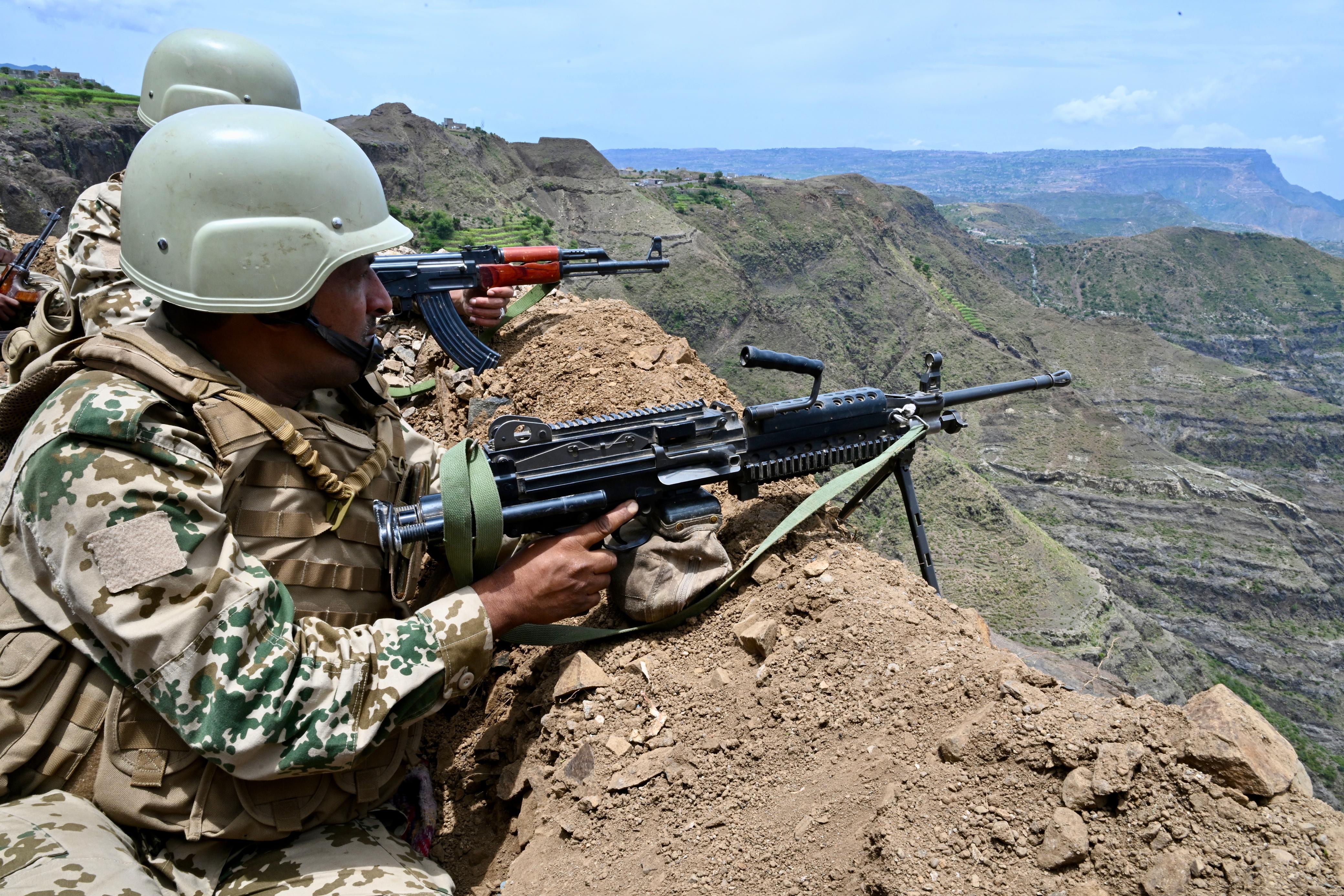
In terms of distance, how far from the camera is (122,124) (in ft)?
124

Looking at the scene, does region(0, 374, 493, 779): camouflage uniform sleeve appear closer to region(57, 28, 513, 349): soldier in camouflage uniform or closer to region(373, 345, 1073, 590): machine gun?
region(373, 345, 1073, 590): machine gun

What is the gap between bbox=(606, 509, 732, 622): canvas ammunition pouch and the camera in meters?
3.37

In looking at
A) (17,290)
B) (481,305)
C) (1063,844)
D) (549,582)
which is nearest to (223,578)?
(549,582)

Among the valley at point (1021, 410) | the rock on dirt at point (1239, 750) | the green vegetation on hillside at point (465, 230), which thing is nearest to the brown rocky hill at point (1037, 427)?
the valley at point (1021, 410)

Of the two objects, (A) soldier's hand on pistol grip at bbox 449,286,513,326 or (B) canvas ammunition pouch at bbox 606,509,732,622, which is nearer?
(B) canvas ammunition pouch at bbox 606,509,732,622

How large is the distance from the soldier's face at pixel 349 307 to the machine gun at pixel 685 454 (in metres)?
0.50

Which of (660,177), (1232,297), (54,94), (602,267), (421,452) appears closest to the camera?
(421,452)

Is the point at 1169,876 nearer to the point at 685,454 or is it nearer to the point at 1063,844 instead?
the point at 1063,844

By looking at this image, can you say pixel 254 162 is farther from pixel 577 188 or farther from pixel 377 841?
pixel 577 188

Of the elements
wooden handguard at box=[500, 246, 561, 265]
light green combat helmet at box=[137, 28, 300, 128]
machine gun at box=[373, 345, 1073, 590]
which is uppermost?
light green combat helmet at box=[137, 28, 300, 128]

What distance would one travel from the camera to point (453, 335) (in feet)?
24.2

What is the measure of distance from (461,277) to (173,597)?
6.21 metres

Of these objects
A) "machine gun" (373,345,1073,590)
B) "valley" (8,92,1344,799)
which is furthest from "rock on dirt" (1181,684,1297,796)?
"valley" (8,92,1344,799)

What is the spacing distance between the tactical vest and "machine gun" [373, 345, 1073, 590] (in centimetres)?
22
